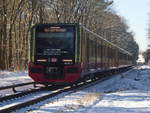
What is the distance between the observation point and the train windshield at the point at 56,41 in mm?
20562

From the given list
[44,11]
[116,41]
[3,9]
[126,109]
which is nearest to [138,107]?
[126,109]

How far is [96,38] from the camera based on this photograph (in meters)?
26.1

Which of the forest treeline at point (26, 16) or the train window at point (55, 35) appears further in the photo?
the forest treeline at point (26, 16)

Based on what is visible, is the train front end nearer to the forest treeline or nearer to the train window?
the train window

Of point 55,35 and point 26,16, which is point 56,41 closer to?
point 55,35

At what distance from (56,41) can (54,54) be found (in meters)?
0.68

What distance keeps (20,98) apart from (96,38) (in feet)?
36.9

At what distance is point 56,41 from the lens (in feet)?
67.8

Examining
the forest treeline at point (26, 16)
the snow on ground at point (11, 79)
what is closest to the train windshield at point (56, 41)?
the snow on ground at point (11, 79)

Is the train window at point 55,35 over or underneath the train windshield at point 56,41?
over

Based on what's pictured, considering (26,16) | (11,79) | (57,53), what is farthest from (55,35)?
(26,16)

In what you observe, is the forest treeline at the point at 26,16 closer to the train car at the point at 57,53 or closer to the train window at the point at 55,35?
the train window at the point at 55,35

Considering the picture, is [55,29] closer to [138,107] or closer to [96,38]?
[96,38]

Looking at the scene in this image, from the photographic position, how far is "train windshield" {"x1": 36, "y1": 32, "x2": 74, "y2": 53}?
2056cm
